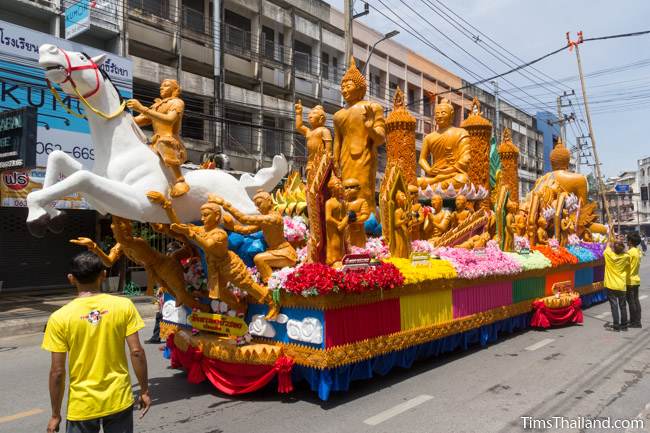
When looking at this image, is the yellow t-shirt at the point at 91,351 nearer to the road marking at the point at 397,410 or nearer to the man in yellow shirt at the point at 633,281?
the road marking at the point at 397,410

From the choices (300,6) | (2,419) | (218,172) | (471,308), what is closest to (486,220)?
(471,308)

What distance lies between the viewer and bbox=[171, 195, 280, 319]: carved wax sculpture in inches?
177

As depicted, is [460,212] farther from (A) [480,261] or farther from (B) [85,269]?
(B) [85,269]

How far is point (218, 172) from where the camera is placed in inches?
212

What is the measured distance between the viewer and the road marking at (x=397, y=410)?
13.8ft

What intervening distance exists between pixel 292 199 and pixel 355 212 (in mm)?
1234

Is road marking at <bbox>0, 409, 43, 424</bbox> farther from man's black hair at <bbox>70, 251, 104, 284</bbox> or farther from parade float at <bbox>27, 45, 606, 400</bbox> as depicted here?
man's black hair at <bbox>70, 251, 104, 284</bbox>

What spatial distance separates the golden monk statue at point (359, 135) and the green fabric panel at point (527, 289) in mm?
2704

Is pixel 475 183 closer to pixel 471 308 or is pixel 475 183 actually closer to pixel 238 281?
pixel 471 308

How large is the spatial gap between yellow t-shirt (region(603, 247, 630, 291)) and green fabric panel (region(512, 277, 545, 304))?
3.25 feet

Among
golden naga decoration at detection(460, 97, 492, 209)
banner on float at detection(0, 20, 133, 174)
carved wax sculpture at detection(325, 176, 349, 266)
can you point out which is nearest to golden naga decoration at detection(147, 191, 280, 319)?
carved wax sculpture at detection(325, 176, 349, 266)

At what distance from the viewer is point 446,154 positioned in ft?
28.5

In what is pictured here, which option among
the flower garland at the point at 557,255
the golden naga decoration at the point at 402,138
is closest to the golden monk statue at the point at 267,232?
the golden naga decoration at the point at 402,138

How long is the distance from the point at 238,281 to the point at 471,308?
3388 mm
